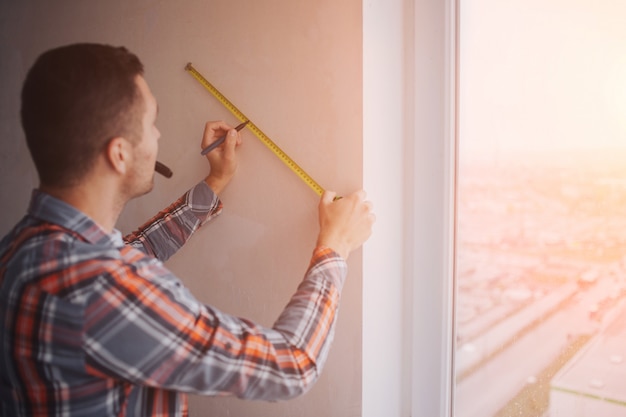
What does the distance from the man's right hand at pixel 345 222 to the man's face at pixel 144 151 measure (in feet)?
1.15

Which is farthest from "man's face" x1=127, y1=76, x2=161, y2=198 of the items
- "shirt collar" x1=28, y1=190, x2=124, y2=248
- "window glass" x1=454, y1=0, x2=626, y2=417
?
"window glass" x1=454, y1=0, x2=626, y2=417

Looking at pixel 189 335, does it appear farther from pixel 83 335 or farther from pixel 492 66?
pixel 492 66

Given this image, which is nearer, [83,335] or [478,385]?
[83,335]

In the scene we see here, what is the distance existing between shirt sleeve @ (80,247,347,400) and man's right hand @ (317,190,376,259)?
202 mm

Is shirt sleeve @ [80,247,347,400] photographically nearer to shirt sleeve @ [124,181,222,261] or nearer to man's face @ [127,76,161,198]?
man's face @ [127,76,161,198]

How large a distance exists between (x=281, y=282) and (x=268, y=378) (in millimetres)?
441

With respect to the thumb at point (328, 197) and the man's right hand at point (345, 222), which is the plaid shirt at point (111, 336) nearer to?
the man's right hand at point (345, 222)

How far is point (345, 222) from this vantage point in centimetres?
102

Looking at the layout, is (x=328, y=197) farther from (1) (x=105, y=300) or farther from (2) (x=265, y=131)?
(1) (x=105, y=300)

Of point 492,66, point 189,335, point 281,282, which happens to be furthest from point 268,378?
point 492,66

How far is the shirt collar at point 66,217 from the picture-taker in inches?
32.5

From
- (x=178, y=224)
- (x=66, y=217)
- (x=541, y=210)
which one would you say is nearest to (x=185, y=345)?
(x=66, y=217)

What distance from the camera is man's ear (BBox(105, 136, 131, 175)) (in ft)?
2.83

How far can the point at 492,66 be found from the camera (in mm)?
1105
